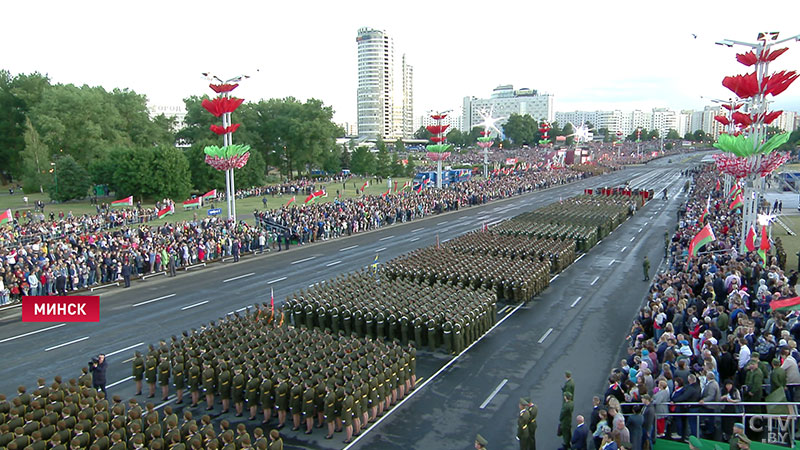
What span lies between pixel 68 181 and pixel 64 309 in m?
41.7

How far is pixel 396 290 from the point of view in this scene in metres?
16.8

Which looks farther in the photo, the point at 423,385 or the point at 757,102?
the point at 757,102

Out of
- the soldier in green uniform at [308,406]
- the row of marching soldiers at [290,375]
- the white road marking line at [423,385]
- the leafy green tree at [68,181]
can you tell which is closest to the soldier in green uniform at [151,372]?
the row of marching soldiers at [290,375]

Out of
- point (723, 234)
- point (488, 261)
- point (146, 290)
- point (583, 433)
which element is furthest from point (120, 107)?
point (583, 433)

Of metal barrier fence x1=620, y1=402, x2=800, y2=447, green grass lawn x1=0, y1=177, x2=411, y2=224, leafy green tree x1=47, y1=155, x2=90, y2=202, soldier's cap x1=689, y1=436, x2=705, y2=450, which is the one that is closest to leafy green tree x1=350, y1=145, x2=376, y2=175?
green grass lawn x1=0, y1=177, x2=411, y2=224

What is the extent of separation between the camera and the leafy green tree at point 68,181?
46.4m

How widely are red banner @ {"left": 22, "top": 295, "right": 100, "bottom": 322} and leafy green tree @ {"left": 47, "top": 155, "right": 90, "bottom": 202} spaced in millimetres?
40182

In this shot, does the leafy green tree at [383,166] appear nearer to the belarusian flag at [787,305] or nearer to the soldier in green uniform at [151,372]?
the soldier in green uniform at [151,372]

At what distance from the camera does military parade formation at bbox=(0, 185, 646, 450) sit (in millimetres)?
8906

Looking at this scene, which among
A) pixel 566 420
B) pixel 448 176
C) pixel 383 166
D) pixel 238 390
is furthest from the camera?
pixel 383 166

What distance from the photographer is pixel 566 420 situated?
959cm

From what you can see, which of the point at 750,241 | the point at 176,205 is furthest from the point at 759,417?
the point at 176,205

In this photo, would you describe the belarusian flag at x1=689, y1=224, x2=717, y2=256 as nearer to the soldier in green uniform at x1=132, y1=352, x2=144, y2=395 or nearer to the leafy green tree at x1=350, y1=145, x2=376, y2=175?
the soldier in green uniform at x1=132, y1=352, x2=144, y2=395

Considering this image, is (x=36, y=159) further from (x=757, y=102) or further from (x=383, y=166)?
(x=757, y=102)
